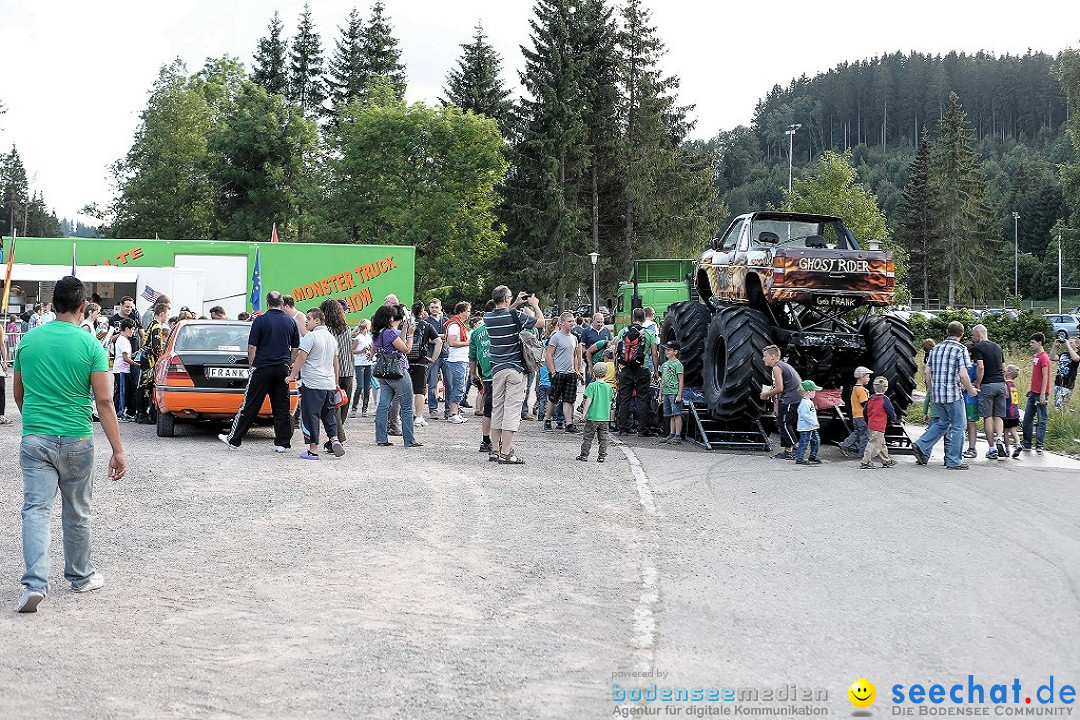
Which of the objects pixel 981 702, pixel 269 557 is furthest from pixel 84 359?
pixel 981 702

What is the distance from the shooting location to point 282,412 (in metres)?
13.0

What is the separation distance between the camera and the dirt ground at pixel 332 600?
495 centimetres

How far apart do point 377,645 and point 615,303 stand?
18292 millimetres

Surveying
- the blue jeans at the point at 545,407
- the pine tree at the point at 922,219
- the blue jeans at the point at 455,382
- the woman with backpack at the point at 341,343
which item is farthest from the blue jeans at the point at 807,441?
the pine tree at the point at 922,219

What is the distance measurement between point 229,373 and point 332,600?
8093 millimetres

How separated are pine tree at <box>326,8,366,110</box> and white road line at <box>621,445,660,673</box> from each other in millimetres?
59588

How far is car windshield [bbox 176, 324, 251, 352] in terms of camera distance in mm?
14320

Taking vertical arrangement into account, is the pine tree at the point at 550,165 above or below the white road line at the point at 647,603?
above

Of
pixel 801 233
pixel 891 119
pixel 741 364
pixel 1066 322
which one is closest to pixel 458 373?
pixel 741 364

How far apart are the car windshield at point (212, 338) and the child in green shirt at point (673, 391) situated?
548 centimetres

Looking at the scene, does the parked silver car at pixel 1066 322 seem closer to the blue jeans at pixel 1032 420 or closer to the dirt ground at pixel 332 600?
the blue jeans at pixel 1032 420

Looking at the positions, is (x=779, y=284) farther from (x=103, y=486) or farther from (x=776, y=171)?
(x=776, y=171)

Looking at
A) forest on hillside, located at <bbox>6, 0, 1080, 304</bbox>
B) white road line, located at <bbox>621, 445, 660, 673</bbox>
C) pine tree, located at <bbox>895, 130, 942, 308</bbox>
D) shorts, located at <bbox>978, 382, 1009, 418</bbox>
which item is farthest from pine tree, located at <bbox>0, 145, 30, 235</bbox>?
white road line, located at <bbox>621, 445, 660, 673</bbox>

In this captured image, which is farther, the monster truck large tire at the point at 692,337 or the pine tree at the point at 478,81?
the pine tree at the point at 478,81
